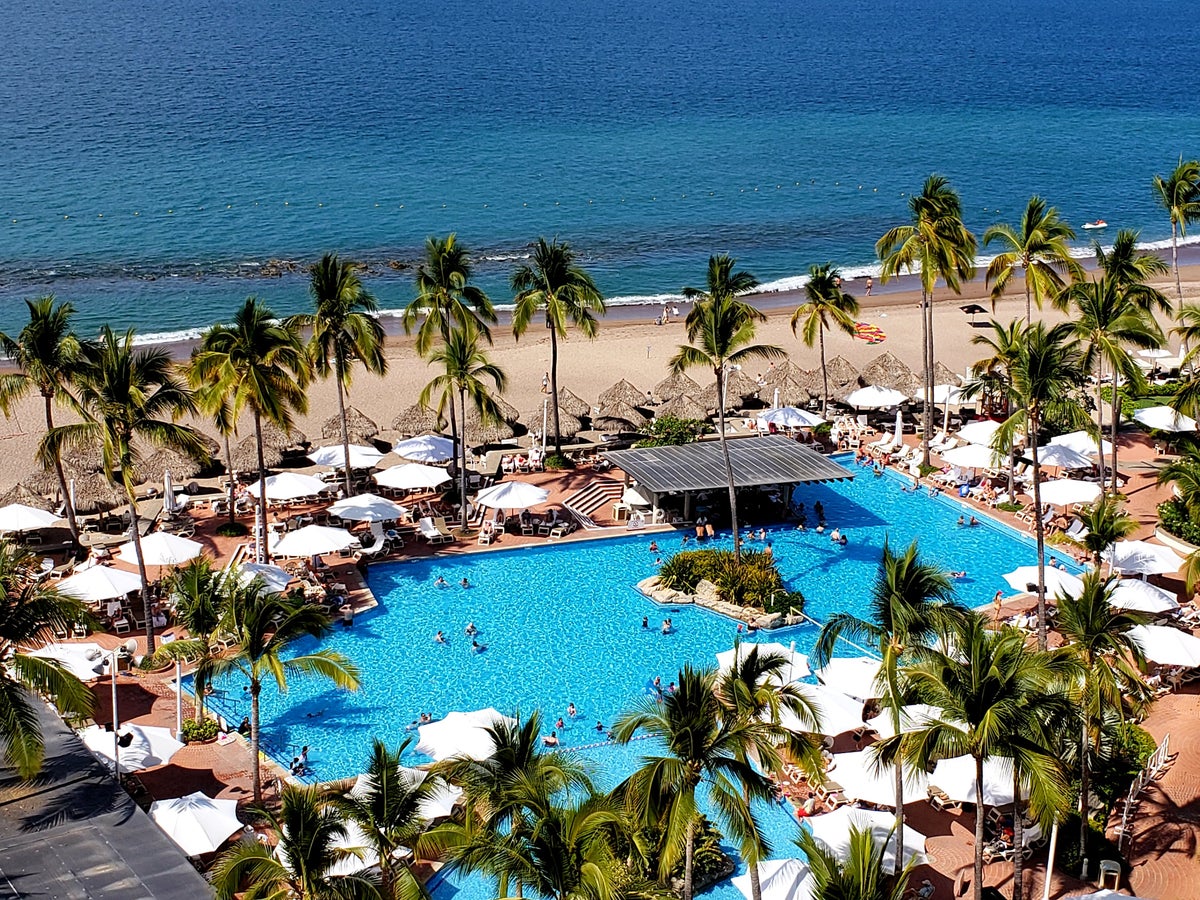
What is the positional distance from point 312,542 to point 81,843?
14038 millimetres

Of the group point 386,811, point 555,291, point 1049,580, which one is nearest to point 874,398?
point 555,291

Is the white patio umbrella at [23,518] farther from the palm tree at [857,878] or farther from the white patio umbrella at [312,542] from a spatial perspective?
the palm tree at [857,878]

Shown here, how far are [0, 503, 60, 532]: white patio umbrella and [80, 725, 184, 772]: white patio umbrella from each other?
36.1 feet

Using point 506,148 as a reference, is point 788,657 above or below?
below

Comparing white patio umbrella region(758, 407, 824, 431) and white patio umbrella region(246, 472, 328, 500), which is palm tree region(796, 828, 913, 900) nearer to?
white patio umbrella region(246, 472, 328, 500)

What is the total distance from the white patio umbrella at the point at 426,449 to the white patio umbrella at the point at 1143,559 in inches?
763

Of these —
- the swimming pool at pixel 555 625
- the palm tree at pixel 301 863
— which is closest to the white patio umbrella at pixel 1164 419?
the swimming pool at pixel 555 625

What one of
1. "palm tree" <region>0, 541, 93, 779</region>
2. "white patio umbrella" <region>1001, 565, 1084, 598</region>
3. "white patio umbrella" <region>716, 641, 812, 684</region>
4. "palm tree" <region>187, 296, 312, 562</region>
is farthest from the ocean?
"palm tree" <region>0, 541, 93, 779</region>

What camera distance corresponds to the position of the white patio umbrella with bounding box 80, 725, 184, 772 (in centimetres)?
2433

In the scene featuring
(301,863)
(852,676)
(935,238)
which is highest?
(935,238)

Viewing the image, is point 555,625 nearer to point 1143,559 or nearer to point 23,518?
point 1143,559

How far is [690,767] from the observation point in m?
17.9

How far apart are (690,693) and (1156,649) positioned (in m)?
14.0

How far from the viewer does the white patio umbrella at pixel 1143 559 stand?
32.0 metres
